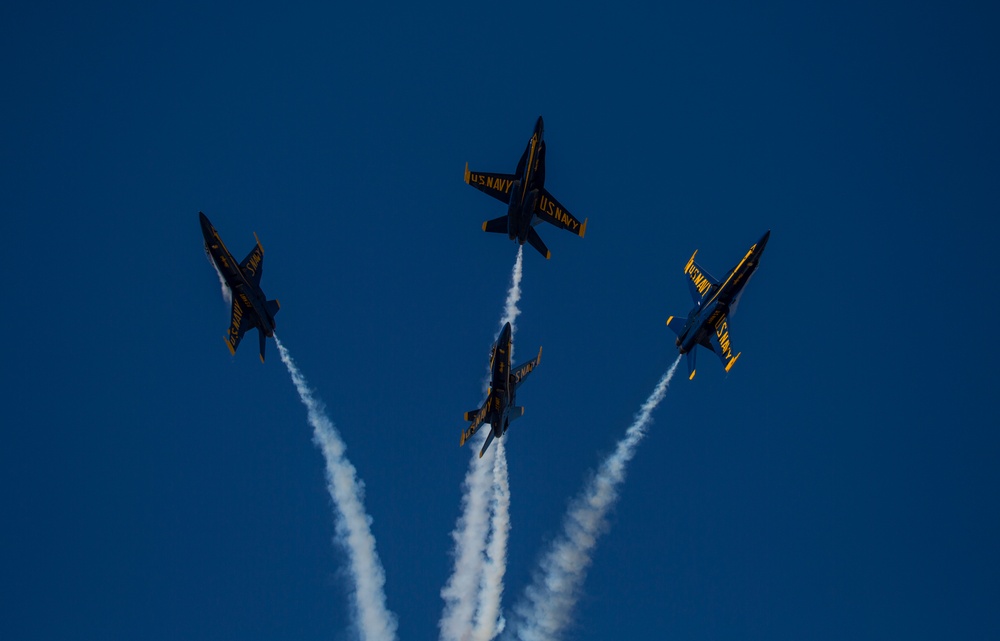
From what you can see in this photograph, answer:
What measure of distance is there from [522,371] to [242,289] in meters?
20.6

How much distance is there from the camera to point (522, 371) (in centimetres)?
9338

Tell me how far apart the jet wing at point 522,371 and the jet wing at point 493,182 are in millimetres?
12134

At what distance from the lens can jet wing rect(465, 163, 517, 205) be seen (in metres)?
88.4

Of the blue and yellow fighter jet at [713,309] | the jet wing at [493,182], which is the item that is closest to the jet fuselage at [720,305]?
the blue and yellow fighter jet at [713,309]

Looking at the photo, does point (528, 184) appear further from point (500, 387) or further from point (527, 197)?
point (500, 387)

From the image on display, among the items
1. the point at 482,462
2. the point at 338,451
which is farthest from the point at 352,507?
the point at 482,462

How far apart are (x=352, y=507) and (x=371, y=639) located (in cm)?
993

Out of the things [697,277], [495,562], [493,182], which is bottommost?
[495,562]

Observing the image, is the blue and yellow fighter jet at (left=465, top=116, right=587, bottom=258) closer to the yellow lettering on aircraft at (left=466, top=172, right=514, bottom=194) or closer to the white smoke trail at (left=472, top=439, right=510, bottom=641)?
the yellow lettering on aircraft at (left=466, top=172, right=514, bottom=194)

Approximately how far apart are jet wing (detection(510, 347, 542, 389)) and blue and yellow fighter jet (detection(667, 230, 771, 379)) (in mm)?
10356

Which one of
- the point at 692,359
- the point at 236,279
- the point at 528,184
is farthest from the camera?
the point at 692,359

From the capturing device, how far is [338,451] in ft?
322

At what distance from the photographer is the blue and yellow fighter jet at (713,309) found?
87.0 m

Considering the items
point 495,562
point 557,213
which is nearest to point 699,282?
point 557,213
